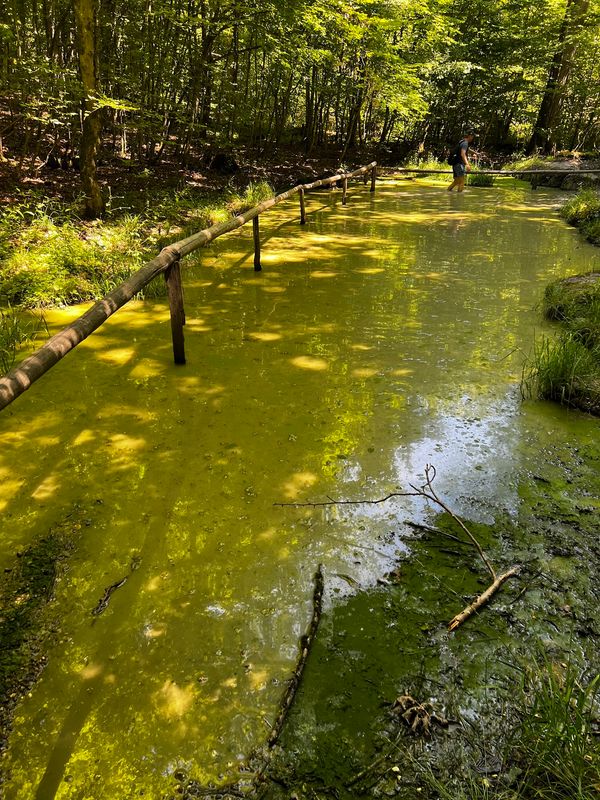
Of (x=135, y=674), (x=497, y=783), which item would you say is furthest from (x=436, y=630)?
(x=135, y=674)

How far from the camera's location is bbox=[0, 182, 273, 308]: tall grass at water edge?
534cm

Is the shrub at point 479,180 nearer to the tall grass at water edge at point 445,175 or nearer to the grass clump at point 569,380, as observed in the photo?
the tall grass at water edge at point 445,175

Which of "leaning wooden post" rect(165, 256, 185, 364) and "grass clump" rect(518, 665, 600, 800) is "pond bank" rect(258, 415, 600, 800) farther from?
"leaning wooden post" rect(165, 256, 185, 364)

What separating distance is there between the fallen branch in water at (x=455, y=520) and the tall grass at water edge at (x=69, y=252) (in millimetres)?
3955

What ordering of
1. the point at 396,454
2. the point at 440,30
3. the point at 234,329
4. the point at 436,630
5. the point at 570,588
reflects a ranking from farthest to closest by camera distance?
the point at 440,30 → the point at 234,329 → the point at 396,454 → the point at 570,588 → the point at 436,630

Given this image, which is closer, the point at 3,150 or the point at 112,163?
the point at 3,150

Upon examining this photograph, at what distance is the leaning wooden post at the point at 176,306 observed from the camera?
12.6 feet

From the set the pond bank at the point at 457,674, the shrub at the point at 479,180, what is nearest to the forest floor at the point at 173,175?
the shrub at the point at 479,180

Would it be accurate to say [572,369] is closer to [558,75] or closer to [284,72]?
[284,72]

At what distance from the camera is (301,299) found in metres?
5.64

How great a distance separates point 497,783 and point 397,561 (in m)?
0.90

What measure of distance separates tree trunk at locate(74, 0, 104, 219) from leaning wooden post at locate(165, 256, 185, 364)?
355 cm

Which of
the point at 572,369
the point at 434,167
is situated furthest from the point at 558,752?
the point at 434,167

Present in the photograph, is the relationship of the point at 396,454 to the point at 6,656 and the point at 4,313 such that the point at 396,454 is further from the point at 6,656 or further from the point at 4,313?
the point at 4,313
